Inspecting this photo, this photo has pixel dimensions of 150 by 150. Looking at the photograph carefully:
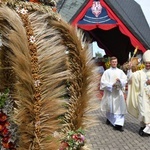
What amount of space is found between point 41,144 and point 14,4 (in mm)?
745

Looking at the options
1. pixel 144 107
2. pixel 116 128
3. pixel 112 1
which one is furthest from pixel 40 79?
pixel 112 1

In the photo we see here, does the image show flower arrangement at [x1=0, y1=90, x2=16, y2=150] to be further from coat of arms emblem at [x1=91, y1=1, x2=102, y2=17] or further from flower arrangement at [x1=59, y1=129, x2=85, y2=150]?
coat of arms emblem at [x1=91, y1=1, x2=102, y2=17]

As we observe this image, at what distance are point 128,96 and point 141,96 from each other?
452mm

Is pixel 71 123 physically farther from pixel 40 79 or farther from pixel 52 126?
pixel 40 79

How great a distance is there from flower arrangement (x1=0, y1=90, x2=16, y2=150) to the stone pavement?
376 centimetres

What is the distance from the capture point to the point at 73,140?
7.10 ft

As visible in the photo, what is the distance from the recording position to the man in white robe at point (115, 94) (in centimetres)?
782

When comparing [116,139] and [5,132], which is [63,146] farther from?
[116,139]

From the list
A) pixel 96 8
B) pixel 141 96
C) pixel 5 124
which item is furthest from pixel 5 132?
pixel 96 8

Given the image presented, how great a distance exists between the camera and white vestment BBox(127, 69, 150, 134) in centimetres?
712

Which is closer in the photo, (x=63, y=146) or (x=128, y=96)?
(x=63, y=146)

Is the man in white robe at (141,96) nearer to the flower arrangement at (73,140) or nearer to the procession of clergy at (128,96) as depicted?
the procession of clergy at (128,96)

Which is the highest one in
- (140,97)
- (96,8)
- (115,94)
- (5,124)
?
(5,124)

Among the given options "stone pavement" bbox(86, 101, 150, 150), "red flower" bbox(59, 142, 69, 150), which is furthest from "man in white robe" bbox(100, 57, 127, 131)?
"red flower" bbox(59, 142, 69, 150)
